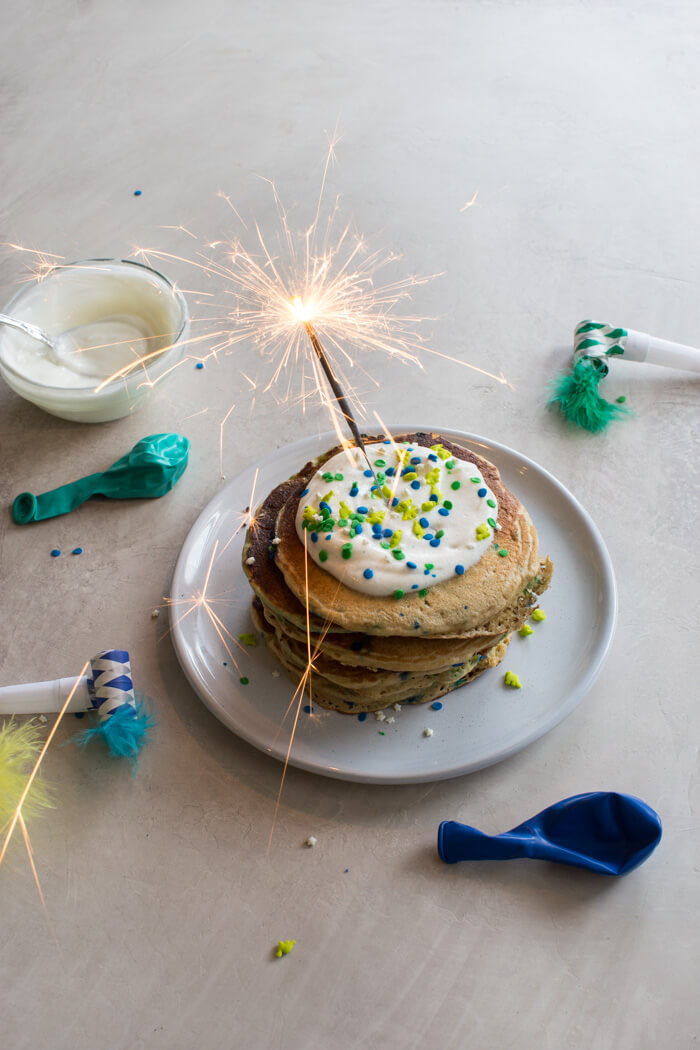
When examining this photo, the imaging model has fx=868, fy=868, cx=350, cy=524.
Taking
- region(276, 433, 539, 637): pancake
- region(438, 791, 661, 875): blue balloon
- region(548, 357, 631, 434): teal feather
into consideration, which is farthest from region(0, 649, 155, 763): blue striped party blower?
region(548, 357, 631, 434): teal feather

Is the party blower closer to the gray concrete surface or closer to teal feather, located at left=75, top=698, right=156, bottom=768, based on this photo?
the gray concrete surface

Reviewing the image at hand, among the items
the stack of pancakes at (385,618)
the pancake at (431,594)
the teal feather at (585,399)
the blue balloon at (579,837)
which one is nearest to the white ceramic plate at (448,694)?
the stack of pancakes at (385,618)

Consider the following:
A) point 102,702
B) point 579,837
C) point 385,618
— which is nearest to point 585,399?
point 385,618

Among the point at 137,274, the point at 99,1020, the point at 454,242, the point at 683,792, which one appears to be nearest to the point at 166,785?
the point at 99,1020

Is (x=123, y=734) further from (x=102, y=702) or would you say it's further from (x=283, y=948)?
(x=283, y=948)

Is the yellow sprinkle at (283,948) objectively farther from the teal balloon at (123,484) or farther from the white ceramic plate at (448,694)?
the teal balloon at (123,484)

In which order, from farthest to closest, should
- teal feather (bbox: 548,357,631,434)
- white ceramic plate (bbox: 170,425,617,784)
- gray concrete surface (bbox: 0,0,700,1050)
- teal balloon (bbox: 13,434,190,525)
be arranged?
teal feather (bbox: 548,357,631,434)
teal balloon (bbox: 13,434,190,525)
white ceramic plate (bbox: 170,425,617,784)
gray concrete surface (bbox: 0,0,700,1050)
